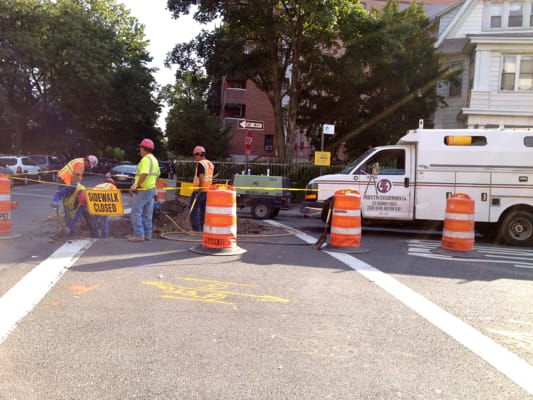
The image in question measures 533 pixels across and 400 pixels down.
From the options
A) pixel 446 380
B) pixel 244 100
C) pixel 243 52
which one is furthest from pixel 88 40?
pixel 446 380

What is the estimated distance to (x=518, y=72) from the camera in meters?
23.8

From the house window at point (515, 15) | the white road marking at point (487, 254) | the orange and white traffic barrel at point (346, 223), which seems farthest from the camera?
the house window at point (515, 15)

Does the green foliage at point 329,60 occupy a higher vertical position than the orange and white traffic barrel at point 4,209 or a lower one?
higher

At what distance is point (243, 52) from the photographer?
71.6 feet

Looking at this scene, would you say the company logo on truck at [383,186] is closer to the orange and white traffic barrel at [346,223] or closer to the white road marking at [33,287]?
the orange and white traffic barrel at [346,223]

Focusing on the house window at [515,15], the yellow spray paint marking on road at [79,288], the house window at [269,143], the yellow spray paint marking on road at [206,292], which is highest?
the house window at [515,15]

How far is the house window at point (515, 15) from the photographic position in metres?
25.3

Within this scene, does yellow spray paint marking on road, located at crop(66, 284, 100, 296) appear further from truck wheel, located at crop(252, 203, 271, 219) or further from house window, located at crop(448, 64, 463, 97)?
house window, located at crop(448, 64, 463, 97)

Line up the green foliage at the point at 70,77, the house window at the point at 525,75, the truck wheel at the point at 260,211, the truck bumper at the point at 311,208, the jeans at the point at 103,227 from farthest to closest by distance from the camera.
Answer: the green foliage at the point at 70,77
the house window at the point at 525,75
the truck wheel at the point at 260,211
the truck bumper at the point at 311,208
the jeans at the point at 103,227

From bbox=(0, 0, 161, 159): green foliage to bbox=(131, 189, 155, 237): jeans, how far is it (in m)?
29.8

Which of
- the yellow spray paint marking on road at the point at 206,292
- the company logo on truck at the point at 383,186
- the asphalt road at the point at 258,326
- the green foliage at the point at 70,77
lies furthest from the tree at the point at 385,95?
the green foliage at the point at 70,77

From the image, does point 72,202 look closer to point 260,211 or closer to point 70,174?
point 70,174

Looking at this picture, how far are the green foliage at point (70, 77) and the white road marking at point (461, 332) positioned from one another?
34.5 m

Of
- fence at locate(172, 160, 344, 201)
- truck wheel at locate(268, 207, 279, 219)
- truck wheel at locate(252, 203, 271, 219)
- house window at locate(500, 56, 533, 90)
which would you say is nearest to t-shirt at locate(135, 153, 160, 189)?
truck wheel at locate(252, 203, 271, 219)
